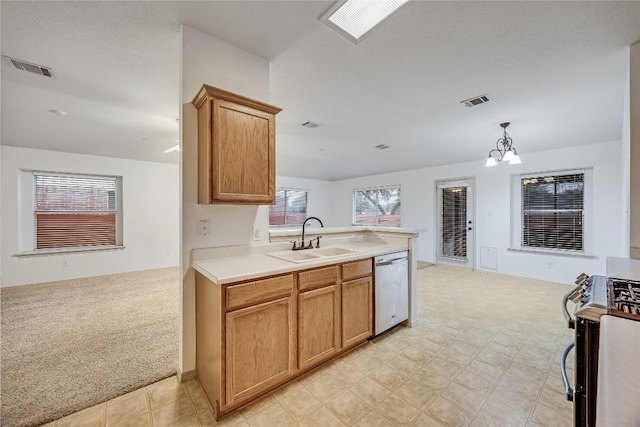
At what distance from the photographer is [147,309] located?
10.9 ft

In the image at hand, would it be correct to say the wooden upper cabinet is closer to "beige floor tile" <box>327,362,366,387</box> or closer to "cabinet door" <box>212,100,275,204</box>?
"cabinet door" <box>212,100,275,204</box>

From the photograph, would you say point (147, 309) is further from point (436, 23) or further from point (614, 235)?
point (614, 235)

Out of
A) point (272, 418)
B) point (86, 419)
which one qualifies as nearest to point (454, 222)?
point (272, 418)

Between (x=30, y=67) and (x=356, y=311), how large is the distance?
11.7ft

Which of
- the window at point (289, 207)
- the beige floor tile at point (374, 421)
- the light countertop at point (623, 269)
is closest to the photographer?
the light countertop at point (623, 269)

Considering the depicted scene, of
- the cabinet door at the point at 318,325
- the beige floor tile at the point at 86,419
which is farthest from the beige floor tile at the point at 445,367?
the beige floor tile at the point at 86,419

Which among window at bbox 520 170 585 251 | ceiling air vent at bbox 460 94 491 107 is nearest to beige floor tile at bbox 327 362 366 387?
ceiling air vent at bbox 460 94 491 107

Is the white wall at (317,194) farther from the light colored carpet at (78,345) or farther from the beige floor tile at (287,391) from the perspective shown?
the beige floor tile at (287,391)

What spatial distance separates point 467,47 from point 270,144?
1712mm

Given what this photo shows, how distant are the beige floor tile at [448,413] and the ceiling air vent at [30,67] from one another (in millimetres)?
4046

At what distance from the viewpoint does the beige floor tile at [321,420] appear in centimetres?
154

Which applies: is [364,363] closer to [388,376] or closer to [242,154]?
[388,376]

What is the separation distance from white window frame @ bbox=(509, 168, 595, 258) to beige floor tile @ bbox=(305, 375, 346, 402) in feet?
15.9

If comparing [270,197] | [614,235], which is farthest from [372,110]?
[614,235]
